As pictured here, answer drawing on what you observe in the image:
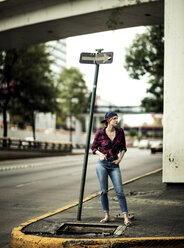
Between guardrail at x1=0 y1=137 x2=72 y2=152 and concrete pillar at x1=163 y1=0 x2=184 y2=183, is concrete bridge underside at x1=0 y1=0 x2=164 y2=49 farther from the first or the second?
guardrail at x1=0 y1=137 x2=72 y2=152

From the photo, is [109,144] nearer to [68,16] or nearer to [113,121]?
[113,121]

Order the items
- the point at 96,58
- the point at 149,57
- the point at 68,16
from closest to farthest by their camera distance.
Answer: the point at 96,58, the point at 68,16, the point at 149,57

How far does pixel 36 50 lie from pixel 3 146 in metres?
8.73

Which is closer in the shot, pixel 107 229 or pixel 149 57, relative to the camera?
pixel 107 229

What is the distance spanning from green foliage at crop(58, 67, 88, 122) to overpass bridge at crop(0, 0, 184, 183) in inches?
1683

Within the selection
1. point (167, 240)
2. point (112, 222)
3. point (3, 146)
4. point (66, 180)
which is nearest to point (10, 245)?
point (112, 222)

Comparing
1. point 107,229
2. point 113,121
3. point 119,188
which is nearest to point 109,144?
point 113,121

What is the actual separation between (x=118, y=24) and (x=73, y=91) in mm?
51015

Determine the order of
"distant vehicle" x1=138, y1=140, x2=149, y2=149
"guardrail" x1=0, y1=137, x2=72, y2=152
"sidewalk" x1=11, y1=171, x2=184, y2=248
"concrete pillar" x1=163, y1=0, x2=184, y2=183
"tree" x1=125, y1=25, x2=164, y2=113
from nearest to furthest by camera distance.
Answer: "sidewalk" x1=11, y1=171, x2=184, y2=248
"concrete pillar" x1=163, y1=0, x2=184, y2=183
"tree" x1=125, y1=25, x2=164, y2=113
"guardrail" x1=0, y1=137, x2=72, y2=152
"distant vehicle" x1=138, y1=140, x2=149, y2=149

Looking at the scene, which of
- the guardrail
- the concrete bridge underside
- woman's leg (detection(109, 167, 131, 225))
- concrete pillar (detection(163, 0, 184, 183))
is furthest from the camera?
the guardrail

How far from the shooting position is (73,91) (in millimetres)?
66375

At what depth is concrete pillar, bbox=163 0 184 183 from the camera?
438 inches

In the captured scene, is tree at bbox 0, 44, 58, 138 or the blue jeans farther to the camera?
tree at bbox 0, 44, 58, 138

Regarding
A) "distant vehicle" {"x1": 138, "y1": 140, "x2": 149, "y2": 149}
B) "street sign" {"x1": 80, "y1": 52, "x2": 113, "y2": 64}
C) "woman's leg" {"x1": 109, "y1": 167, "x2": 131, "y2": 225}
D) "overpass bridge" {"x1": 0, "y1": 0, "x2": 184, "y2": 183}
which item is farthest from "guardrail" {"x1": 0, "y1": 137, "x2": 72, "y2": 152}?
"distant vehicle" {"x1": 138, "y1": 140, "x2": 149, "y2": 149}
